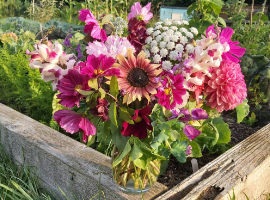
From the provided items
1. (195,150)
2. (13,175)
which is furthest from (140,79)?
(13,175)

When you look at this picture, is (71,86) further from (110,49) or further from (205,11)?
(205,11)

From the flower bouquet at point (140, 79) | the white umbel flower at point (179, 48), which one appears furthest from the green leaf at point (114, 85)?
the white umbel flower at point (179, 48)

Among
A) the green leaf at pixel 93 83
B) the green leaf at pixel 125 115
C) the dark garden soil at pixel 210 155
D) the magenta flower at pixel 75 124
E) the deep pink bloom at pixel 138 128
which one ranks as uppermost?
the green leaf at pixel 93 83

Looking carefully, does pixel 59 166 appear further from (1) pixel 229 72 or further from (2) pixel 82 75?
(1) pixel 229 72

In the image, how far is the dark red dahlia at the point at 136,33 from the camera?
1068 mm

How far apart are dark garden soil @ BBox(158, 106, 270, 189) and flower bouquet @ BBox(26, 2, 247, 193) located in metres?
0.50

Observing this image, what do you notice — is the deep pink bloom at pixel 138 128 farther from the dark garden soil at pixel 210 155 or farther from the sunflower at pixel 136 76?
the dark garden soil at pixel 210 155

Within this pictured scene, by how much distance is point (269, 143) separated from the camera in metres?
1.70

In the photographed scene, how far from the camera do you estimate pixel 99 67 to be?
2.98 feet

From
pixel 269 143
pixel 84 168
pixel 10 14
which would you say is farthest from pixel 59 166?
pixel 10 14

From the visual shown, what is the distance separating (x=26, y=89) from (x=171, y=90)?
6.37 ft

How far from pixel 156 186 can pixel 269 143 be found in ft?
2.55

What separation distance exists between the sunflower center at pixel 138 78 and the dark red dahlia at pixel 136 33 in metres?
0.14

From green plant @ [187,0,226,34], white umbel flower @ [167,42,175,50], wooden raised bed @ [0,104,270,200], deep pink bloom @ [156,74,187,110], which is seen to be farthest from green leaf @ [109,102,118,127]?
green plant @ [187,0,226,34]
